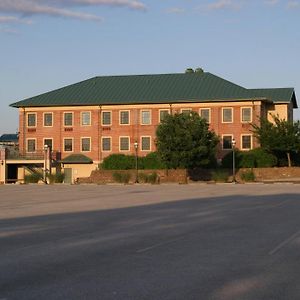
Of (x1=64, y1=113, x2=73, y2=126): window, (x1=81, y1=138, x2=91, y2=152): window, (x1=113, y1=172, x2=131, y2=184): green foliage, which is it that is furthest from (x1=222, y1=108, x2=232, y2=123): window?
(x1=64, y1=113, x2=73, y2=126): window

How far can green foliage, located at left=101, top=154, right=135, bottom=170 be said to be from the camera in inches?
3159

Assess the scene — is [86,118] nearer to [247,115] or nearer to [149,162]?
[149,162]

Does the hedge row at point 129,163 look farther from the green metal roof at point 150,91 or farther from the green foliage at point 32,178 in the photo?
the green foliage at point 32,178

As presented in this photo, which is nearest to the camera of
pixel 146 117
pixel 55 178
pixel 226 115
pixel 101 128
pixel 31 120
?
pixel 55 178

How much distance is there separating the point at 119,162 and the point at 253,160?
15070 mm

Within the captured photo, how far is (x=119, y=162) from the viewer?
80375 millimetres

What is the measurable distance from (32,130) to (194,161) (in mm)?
26366

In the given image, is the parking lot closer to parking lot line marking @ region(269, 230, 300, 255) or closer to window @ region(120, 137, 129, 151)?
parking lot line marking @ region(269, 230, 300, 255)

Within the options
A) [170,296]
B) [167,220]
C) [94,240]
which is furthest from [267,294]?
[167,220]

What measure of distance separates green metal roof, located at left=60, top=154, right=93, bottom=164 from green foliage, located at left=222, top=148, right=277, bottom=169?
17.0 m

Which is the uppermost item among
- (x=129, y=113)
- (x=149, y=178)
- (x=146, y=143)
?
(x=129, y=113)

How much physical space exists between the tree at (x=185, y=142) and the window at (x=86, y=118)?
17.0 metres

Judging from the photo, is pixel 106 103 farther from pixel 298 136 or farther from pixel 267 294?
pixel 267 294

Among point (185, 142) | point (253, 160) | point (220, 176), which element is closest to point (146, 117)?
point (253, 160)
